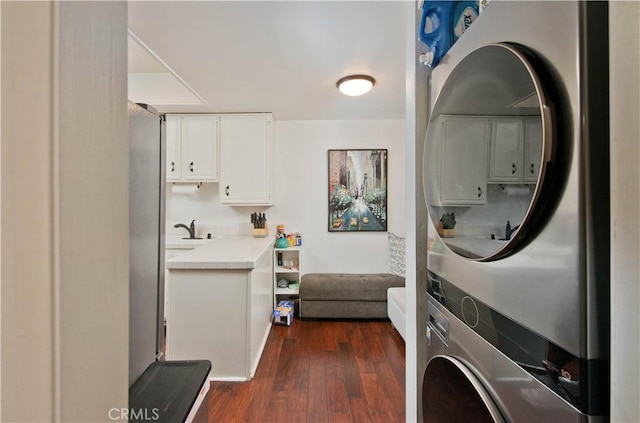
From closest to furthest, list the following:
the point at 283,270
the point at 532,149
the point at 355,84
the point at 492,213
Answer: the point at 532,149
the point at 492,213
the point at 355,84
the point at 283,270

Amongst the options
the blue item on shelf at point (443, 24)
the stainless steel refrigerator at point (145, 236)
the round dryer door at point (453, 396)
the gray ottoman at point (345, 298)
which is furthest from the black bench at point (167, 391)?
the gray ottoman at point (345, 298)

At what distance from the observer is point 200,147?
3006 millimetres

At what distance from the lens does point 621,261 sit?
1.28 feet

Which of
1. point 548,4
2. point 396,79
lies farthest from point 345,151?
point 548,4

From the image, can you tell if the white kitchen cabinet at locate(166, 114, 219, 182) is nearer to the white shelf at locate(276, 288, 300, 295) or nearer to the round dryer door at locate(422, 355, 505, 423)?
the white shelf at locate(276, 288, 300, 295)

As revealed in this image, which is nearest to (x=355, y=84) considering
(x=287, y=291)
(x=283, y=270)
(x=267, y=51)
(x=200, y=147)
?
(x=267, y=51)

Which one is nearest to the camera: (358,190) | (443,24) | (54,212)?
(54,212)

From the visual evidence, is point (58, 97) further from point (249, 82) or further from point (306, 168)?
point (306, 168)

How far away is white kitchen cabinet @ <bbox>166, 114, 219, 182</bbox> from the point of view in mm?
2990

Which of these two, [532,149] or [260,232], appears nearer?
[532,149]

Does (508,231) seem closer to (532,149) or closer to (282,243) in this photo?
(532,149)

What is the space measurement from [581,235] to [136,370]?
107 centimetres

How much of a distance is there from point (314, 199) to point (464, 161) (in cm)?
265

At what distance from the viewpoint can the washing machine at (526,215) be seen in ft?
1.38
